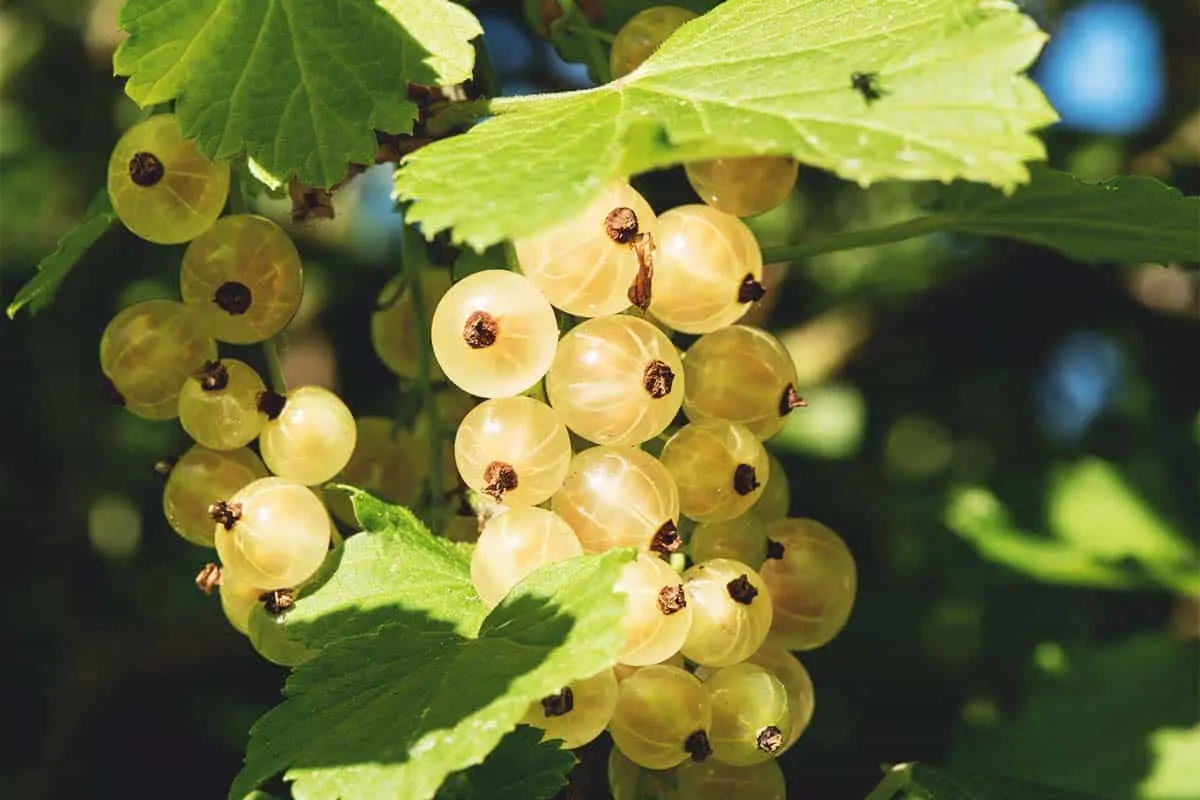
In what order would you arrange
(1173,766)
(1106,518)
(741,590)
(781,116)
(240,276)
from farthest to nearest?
1. (1106,518)
2. (1173,766)
3. (240,276)
4. (741,590)
5. (781,116)

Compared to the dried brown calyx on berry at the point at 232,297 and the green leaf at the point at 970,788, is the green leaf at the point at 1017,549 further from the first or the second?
the dried brown calyx on berry at the point at 232,297

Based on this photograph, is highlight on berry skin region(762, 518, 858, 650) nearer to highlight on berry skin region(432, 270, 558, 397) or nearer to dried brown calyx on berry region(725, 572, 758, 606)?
dried brown calyx on berry region(725, 572, 758, 606)

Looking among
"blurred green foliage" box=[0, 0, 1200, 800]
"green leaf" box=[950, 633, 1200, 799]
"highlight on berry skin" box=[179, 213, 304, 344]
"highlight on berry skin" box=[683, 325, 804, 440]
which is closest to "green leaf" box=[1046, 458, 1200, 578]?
"blurred green foliage" box=[0, 0, 1200, 800]

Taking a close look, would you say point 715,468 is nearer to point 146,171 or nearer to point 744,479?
point 744,479

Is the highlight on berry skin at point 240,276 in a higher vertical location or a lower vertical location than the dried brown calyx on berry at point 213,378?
higher

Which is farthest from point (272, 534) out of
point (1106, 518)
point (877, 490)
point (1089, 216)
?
point (1106, 518)

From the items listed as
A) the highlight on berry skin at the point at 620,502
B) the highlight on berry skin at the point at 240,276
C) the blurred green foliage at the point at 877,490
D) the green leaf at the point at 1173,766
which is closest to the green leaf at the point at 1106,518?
the blurred green foliage at the point at 877,490

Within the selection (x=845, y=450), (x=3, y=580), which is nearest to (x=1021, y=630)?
(x=845, y=450)
